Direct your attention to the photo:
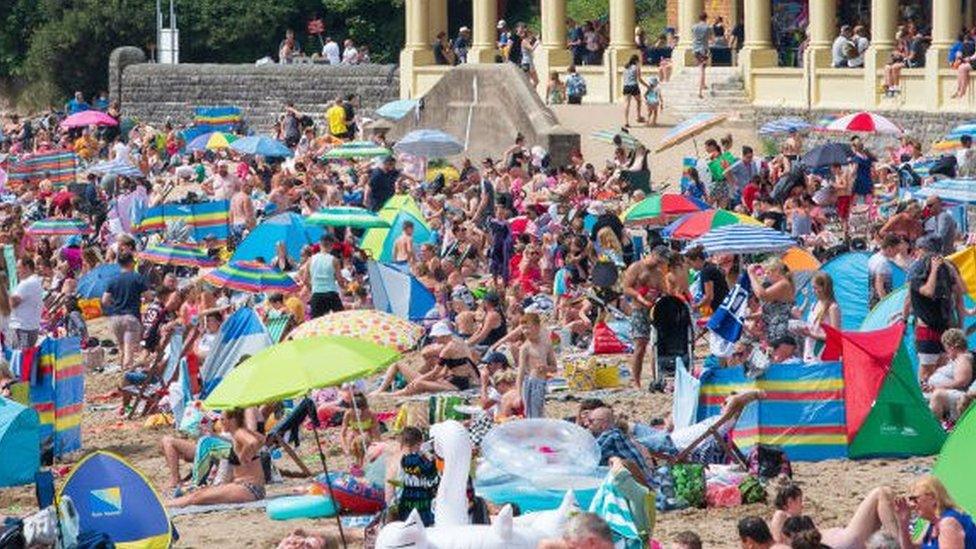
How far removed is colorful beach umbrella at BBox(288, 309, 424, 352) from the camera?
Answer: 66.3 ft

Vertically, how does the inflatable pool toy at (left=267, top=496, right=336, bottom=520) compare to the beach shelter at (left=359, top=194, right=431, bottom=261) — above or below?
below

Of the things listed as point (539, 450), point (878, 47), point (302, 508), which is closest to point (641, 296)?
point (302, 508)

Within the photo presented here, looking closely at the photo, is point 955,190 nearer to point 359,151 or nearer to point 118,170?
point 359,151

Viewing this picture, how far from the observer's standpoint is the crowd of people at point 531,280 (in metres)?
17.6

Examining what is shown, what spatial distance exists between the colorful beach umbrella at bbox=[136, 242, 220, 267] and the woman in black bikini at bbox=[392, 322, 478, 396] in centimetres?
685

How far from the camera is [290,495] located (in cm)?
1766

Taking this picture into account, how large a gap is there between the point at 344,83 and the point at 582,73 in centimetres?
823

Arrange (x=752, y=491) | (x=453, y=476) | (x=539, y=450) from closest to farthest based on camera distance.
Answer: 1. (x=453, y=476)
2. (x=539, y=450)
3. (x=752, y=491)

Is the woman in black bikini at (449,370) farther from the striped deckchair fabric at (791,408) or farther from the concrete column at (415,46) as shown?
the concrete column at (415,46)

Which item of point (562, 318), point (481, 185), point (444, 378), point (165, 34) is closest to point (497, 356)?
point (444, 378)

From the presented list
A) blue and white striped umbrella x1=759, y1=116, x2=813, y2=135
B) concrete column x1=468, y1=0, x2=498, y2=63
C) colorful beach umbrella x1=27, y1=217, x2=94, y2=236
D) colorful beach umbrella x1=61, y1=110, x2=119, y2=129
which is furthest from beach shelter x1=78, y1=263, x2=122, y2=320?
colorful beach umbrella x1=61, y1=110, x2=119, y2=129

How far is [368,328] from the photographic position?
804 inches

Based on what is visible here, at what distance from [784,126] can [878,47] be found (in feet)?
12.0

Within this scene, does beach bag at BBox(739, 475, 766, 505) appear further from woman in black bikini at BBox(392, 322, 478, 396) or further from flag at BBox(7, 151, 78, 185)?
flag at BBox(7, 151, 78, 185)
